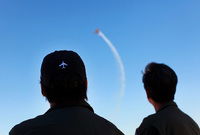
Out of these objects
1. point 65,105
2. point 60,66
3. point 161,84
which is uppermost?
point 161,84

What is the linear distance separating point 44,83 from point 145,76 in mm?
3008

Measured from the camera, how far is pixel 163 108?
526 cm

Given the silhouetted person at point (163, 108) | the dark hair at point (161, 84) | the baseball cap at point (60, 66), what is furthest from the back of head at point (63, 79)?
the dark hair at point (161, 84)

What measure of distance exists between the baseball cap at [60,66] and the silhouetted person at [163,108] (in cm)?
214

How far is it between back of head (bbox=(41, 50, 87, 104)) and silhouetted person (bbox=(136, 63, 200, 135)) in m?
2.01

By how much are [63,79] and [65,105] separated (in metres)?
0.37

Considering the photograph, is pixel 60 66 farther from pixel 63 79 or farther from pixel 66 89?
pixel 66 89

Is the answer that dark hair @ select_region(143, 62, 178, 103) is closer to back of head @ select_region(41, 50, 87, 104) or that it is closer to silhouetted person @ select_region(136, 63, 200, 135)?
silhouetted person @ select_region(136, 63, 200, 135)

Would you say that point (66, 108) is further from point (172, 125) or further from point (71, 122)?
point (172, 125)

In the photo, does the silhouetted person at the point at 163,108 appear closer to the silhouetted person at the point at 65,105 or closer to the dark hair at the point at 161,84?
the dark hair at the point at 161,84

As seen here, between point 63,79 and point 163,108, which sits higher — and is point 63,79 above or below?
above

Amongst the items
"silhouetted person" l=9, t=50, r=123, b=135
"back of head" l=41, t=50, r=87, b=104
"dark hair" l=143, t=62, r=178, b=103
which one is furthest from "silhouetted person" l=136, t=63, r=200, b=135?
"back of head" l=41, t=50, r=87, b=104

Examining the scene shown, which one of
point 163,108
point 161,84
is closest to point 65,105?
point 163,108

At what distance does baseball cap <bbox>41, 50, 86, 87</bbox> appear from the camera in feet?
11.3
